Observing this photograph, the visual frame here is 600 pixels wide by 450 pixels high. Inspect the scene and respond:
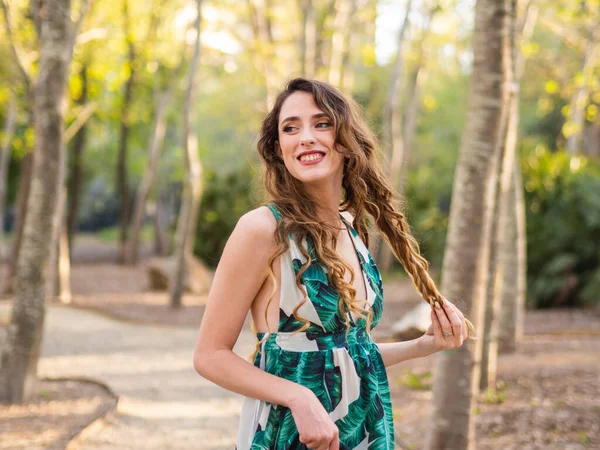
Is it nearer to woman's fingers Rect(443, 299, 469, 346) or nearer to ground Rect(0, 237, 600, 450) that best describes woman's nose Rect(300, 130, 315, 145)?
woman's fingers Rect(443, 299, 469, 346)

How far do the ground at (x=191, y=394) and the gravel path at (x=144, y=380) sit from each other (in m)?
0.01

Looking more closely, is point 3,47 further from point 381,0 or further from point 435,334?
point 435,334

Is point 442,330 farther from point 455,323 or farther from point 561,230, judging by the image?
point 561,230

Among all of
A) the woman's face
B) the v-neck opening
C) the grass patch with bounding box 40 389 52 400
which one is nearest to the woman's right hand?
the v-neck opening

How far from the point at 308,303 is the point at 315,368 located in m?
0.19

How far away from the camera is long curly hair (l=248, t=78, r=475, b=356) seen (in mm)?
2051

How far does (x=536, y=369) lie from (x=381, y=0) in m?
11.6

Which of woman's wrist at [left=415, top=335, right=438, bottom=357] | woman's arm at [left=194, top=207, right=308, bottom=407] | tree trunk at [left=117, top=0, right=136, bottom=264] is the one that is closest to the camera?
woman's arm at [left=194, top=207, right=308, bottom=407]

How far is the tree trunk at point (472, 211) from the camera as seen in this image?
4.75 metres

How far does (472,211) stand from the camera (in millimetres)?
4785

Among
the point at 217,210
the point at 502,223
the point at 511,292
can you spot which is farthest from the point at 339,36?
the point at 502,223

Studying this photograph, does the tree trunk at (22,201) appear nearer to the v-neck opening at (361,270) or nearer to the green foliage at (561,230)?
the green foliage at (561,230)

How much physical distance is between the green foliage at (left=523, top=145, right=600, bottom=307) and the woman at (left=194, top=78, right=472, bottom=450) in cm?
1224

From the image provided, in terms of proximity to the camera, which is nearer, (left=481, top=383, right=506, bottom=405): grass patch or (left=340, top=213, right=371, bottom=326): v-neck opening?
(left=340, top=213, right=371, bottom=326): v-neck opening
